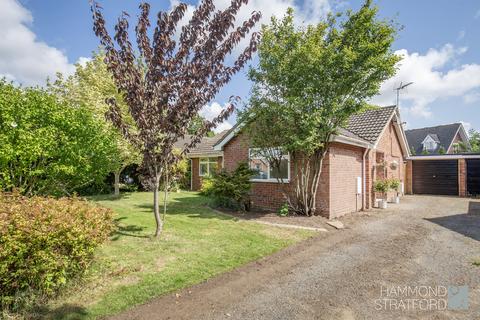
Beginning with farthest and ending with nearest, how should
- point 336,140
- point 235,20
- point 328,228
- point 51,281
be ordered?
point 336,140
point 328,228
point 235,20
point 51,281

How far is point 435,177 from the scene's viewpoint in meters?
20.0

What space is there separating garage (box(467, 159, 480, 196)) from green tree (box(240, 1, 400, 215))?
49.1 ft

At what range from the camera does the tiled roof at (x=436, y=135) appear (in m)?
29.1

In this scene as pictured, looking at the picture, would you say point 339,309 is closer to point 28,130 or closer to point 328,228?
point 328,228

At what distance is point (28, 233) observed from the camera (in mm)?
3539

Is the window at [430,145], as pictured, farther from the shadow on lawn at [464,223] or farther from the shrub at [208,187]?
the shrub at [208,187]

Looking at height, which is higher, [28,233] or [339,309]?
[28,233]

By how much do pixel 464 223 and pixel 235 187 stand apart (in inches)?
343

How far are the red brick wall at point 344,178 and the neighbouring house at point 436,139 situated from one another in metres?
20.3

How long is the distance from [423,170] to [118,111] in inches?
Answer: 893

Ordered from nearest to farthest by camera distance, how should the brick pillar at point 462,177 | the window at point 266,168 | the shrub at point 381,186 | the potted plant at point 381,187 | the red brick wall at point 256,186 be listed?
the window at point 266,168 → the red brick wall at point 256,186 → the potted plant at point 381,187 → the shrub at point 381,186 → the brick pillar at point 462,177

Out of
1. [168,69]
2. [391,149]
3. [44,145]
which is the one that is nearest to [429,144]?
[391,149]

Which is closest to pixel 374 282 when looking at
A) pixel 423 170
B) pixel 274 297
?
pixel 274 297

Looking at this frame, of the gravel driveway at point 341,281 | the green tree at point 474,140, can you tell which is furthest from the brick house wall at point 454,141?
the gravel driveway at point 341,281
